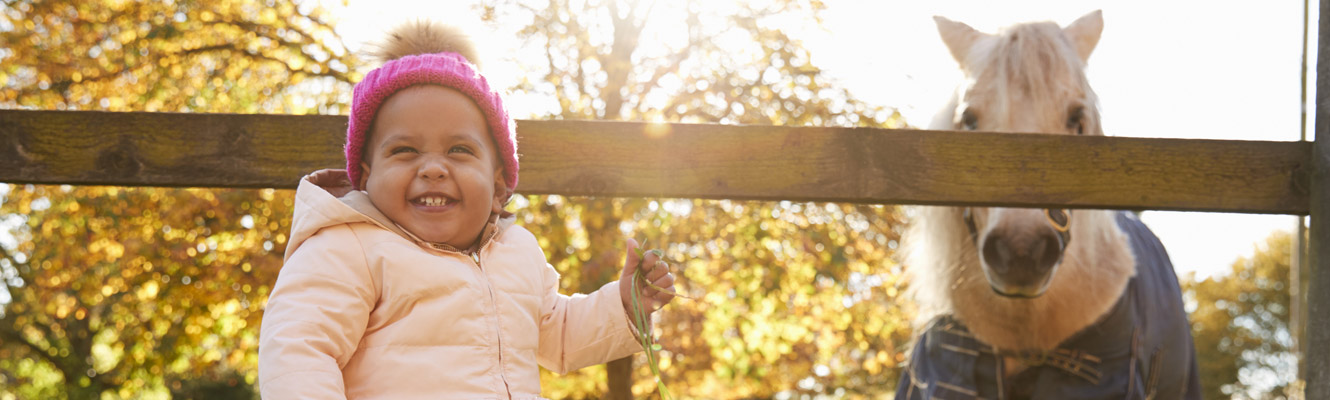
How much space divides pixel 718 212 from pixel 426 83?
4.89m

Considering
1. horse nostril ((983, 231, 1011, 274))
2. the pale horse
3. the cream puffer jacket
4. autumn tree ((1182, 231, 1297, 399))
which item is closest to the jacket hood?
the cream puffer jacket

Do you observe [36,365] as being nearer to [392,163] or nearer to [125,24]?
[125,24]

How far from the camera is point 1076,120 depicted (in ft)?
8.71

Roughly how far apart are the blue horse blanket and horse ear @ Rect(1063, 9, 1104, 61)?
2.22 feet

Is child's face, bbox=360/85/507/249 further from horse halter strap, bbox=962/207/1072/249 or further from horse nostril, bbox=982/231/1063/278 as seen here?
horse halter strap, bbox=962/207/1072/249

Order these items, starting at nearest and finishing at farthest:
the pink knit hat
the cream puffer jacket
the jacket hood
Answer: the cream puffer jacket < the jacket hood < the pink knit hat

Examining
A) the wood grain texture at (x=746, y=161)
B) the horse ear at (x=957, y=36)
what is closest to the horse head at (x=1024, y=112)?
the horse ear at (x=957, y=36)

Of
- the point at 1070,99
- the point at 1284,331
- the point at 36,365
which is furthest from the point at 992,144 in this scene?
the point at 1284,331

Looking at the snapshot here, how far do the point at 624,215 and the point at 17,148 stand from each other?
167 inches

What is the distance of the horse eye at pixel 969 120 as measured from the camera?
107 inches

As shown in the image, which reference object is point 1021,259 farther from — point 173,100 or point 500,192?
point 173,100

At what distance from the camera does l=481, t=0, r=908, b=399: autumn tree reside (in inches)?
245

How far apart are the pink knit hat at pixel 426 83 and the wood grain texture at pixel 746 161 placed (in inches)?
6.6

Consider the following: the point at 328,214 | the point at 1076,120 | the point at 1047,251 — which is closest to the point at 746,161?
the point at 328,214
